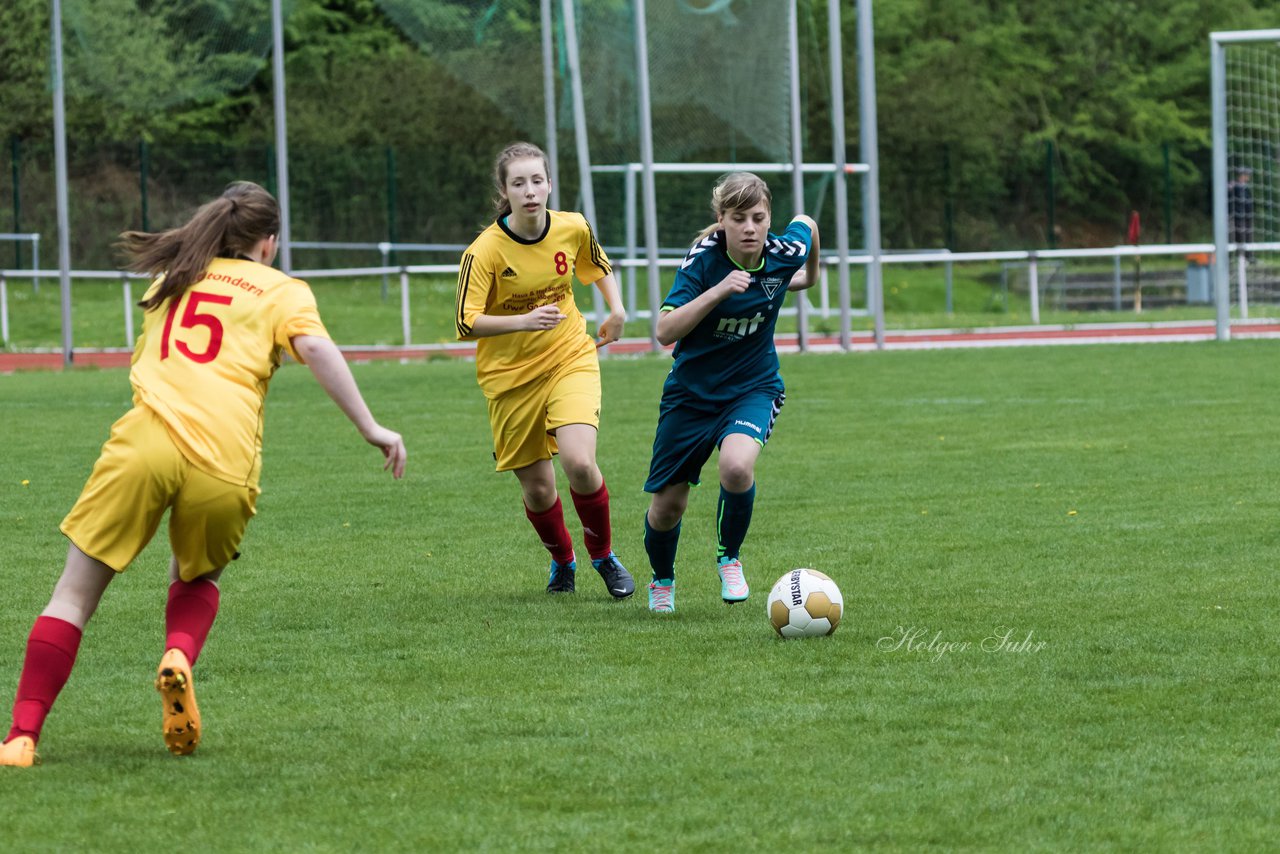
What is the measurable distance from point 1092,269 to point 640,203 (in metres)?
12.4

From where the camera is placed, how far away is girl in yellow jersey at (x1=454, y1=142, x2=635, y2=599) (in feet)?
22.4

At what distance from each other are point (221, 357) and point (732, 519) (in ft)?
8.21

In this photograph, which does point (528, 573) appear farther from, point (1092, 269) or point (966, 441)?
point (1092, 269)

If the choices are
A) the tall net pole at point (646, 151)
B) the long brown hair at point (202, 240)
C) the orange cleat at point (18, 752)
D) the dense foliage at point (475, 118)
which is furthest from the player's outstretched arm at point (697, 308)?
the dense foliage at point (475, 118)

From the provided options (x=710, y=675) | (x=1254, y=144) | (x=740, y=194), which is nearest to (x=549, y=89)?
(x=1254, y=144)

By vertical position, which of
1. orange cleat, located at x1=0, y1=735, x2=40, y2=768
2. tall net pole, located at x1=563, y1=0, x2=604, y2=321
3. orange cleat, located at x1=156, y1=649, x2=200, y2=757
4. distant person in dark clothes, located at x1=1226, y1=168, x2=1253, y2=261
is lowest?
orange cleat, located at x1=0, y1=735, x2=40, y2=768

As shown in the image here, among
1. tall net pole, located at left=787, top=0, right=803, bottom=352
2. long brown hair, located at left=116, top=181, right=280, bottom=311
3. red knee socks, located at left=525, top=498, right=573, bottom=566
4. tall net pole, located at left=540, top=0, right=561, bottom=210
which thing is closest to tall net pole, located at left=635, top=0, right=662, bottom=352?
tall net pole, located at left=540, top=0, right=561, bottom=210

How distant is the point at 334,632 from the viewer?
19.9ft

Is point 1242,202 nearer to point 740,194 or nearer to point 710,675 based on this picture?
point 740,194

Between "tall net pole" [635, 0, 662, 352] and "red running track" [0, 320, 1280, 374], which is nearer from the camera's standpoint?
"tall net pole" [635, 0, 662, 352]

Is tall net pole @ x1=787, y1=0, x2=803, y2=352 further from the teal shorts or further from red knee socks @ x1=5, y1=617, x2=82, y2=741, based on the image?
red knee socks @ x1=5, y1=617, x2=82, y2=741

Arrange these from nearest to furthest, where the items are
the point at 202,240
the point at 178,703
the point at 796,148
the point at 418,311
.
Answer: the point at 178,703 < the point at 202,240 < the point at 796,148 < the point at 418,311

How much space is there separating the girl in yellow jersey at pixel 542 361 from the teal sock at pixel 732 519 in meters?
0.49

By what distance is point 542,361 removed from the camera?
23.0 ft
